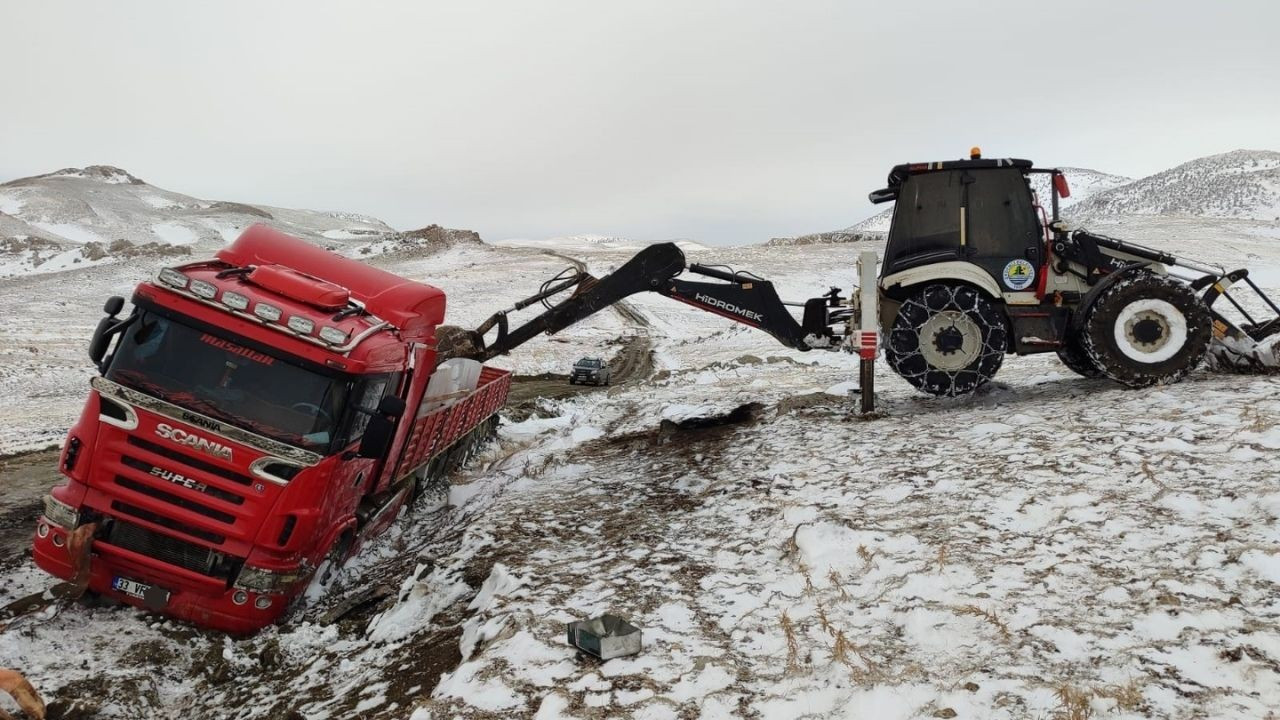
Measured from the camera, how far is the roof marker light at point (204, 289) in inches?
252

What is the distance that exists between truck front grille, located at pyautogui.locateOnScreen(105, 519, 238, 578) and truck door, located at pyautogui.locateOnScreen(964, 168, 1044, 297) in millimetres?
8987

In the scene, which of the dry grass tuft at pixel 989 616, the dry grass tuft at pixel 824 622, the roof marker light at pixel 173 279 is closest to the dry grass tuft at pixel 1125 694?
the dry grass tuft at pixel 989 616

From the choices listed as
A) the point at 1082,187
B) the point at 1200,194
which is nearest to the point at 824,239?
the point at 1200,194

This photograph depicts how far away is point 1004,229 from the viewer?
941cm

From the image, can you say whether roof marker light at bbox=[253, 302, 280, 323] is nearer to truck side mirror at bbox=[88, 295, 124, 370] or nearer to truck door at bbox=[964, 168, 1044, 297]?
truck side mirror at bbox=[88, 295, 124, 370]

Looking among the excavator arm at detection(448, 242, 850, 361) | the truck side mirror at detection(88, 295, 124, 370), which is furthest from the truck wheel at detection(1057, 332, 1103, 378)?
the truck side mirror at detection(88, 295, 124, 370)

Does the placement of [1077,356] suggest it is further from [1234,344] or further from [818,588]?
[818,588]

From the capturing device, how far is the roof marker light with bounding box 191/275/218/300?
21.0ft

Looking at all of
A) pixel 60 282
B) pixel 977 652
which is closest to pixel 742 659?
pixel 977 652

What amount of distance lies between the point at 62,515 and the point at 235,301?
2.14 metres

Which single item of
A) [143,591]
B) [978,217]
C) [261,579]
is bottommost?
[143,591]

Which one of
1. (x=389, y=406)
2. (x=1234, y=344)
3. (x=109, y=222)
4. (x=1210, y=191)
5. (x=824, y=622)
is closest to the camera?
(x=824, y=622)

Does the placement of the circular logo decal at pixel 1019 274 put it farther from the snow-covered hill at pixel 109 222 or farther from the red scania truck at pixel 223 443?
the snow-covered hill at pixel 109 222

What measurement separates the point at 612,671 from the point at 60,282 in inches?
1701
